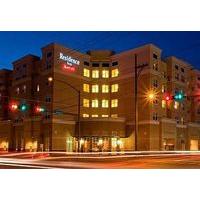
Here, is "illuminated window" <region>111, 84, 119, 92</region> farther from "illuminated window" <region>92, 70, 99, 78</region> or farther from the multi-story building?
"illuminated window" <region>92, 70, 99, 78</region>

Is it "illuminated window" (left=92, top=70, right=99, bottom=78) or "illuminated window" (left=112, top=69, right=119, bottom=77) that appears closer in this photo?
"illuminated window" (left=112, top=69, right=119, bottom=77)

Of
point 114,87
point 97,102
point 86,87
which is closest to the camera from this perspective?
point 114,87

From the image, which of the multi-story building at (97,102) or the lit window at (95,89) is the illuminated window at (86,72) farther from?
the lit window at (95,89)

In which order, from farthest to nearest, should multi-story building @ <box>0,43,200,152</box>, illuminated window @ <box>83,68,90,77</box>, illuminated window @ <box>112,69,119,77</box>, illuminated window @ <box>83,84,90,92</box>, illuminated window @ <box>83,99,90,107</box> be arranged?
illuminated window @ <box>83,68,90,77</box>
illuminated window @ <box>83,84,90,92</box>
illuminated window @ <box>83,99,90,107</box>
illuminated window @ <box>112,69,119,77</box>
multi-story building @ <box>0,43,200,152</box>

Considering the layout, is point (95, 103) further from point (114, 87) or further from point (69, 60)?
point (69, 60)

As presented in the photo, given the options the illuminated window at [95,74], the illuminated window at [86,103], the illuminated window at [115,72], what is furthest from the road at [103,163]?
the illuminated window at [95,74]

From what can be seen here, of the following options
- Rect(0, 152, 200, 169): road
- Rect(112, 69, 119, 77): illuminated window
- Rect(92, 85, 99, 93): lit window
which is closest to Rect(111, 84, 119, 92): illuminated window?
Rect(112, 69, 119, 77): illuminated window

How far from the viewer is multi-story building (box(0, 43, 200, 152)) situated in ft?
205

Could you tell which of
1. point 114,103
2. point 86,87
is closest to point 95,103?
point 86,87

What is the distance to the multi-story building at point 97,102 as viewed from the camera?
6238 centimetres

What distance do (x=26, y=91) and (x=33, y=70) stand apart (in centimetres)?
423

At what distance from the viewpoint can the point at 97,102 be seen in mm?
70188
